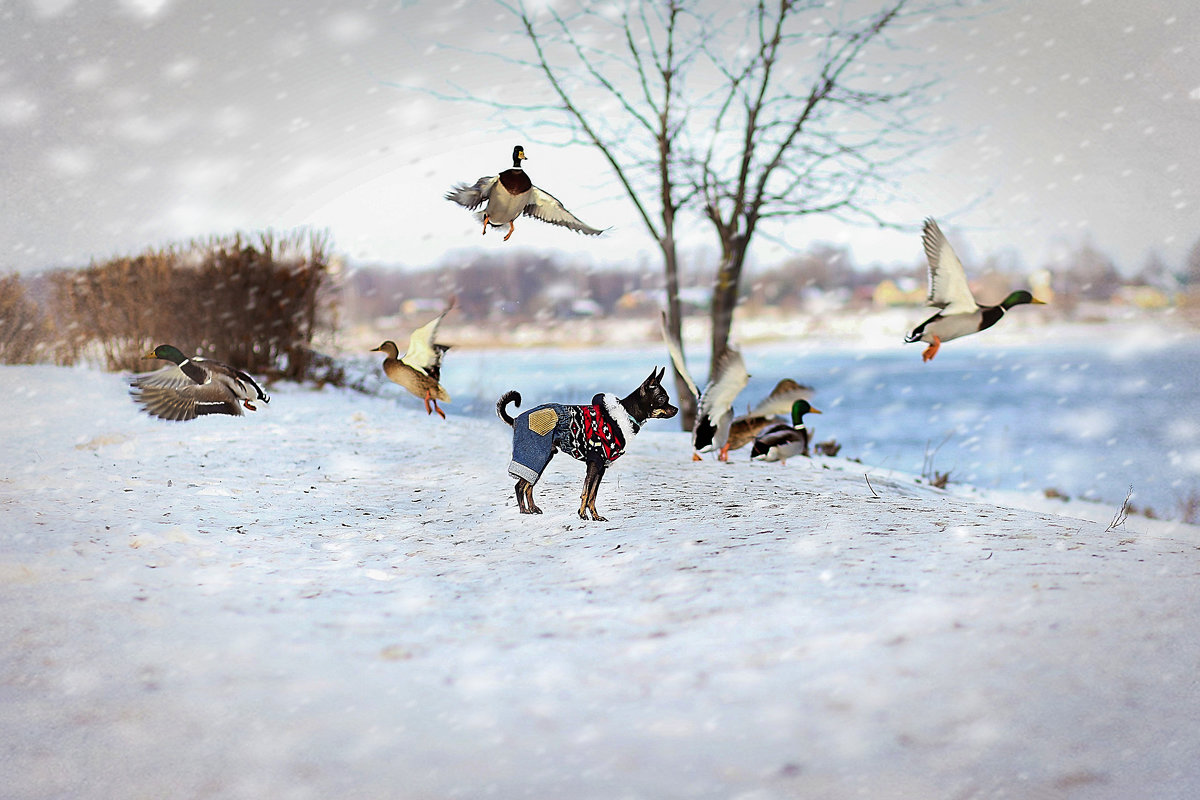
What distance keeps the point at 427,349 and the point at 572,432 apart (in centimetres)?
83

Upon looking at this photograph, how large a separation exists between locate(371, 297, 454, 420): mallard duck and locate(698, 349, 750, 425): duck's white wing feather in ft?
5.74

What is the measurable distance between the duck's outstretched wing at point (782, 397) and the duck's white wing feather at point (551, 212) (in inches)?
100

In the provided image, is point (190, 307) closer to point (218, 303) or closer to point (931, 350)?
point (218, 303)

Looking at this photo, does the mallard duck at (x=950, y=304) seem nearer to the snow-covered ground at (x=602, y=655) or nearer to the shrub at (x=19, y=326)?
the snow-covered ground at (x=602, y=655)

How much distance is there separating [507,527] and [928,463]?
17.4ft

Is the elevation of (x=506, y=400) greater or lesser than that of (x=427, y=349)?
lesser

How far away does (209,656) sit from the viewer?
2.85 meters

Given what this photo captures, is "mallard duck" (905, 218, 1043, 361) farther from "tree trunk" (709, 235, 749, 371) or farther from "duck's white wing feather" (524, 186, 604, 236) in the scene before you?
"tree trunk" (709, 235, 749, 371)

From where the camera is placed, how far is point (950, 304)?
3.21 m

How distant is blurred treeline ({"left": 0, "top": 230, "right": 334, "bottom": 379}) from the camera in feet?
34.6

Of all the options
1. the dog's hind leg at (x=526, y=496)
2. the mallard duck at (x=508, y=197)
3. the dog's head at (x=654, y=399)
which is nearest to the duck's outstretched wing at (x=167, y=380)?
the mallard duck at (x=508, y=197)

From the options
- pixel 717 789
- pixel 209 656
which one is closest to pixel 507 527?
pixel 209 656

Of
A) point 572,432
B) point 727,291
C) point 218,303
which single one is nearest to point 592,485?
point 572,432

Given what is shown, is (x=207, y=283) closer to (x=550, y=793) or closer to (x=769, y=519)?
(x=769, y=519)
